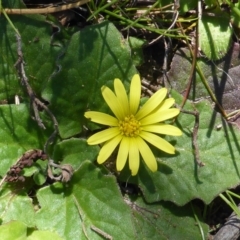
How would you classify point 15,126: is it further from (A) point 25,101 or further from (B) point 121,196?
(B) point 121,196

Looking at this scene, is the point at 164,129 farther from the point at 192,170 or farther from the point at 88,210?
the point at 88,210

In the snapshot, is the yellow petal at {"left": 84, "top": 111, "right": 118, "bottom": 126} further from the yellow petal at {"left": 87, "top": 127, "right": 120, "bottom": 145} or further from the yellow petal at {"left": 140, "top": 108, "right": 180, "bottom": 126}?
the yellow petal at {"left": 140, "top": 108, "right": 180, "bottom": 126}

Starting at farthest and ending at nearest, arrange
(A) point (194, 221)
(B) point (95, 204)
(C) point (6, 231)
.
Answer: (A) point (194, 221) < (B) point (95, 204) < (C) point (6, 231)

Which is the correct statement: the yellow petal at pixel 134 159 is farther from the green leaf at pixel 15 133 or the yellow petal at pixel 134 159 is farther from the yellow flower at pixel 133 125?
the green leaf at pixel 15 133

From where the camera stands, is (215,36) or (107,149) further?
(215,36)

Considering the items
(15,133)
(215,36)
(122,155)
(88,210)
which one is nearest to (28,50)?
(15,133)

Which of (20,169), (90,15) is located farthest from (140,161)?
(90,15)
